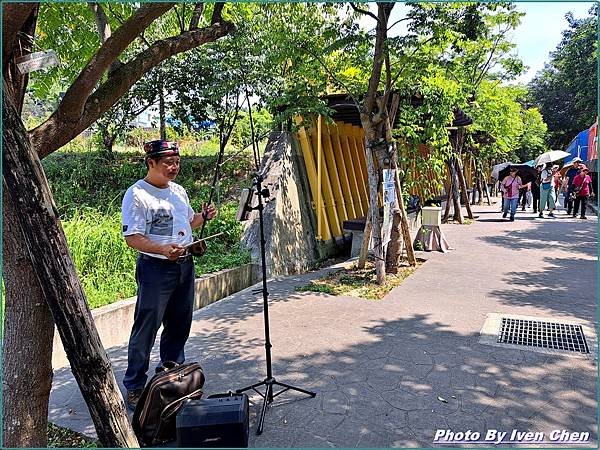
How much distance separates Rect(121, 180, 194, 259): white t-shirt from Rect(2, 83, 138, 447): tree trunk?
90 cm

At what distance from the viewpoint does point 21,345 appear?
8.49 ft

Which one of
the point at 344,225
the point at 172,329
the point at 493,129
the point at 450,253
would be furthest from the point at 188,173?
the point at 493,129

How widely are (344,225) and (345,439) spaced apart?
6.55 metres

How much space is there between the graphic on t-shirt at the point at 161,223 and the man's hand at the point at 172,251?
0.68 ft

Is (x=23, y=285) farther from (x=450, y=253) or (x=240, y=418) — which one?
(x=450, y=253)

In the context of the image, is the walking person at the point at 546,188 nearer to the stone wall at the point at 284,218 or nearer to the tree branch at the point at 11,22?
the stone wall at the point at 284,218

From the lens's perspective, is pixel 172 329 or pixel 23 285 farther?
pixel 172 329

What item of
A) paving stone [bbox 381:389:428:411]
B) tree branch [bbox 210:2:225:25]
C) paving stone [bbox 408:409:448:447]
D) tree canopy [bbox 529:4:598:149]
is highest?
tree canopy [bbox 529:4:598:149]

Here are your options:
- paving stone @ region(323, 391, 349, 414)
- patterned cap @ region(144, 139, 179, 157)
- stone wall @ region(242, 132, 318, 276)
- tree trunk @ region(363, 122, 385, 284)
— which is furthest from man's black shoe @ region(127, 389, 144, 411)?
tree trunk @ region(363, 122, 385, 284)

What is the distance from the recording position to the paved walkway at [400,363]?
3.16 meters

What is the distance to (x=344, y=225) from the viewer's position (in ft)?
30.7

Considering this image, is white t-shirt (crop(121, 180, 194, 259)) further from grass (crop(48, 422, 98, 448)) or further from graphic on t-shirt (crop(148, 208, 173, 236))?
grass (crop(48, 422, 98, 448))

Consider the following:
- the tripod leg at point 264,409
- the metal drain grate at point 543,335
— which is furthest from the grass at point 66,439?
the metal drain grate at point 543,335

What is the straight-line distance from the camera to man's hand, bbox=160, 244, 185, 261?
3188mm
